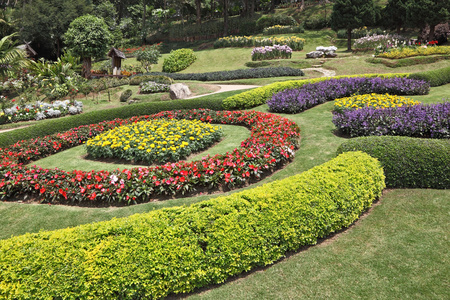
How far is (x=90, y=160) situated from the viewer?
9.49 metres

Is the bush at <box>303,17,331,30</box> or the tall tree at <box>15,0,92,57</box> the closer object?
the tall tree at <box>15,0,92,57</box>

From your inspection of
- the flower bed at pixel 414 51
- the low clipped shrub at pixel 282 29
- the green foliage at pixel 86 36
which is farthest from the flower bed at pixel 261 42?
the green foliage at pixel 86 36

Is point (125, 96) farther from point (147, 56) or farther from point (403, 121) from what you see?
point (403, 121)

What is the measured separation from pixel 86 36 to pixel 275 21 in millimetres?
25287

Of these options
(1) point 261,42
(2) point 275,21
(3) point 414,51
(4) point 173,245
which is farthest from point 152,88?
(2) point 275,21

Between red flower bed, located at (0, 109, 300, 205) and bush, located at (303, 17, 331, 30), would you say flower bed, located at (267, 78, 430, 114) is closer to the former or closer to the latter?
red flower bed, located at (0, 109, 300, 205)

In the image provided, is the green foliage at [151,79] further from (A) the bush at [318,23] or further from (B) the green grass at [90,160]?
(A) the bush at [318,23]

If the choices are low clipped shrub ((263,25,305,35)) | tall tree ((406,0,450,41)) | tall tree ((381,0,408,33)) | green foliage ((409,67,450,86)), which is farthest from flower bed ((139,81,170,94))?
tall tree ((381,0,408,33))

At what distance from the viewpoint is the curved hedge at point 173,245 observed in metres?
3.74

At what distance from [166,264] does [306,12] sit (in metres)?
47.7

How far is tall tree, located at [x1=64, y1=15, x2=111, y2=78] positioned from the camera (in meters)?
24.7

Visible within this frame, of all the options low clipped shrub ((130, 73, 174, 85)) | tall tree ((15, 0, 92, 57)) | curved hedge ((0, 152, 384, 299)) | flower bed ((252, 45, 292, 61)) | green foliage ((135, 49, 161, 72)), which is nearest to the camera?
curved hedge ((0, 152, 384, 299))

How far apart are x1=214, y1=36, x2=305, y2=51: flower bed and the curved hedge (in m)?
27.9

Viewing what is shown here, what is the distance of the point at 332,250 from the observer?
15.7ft
